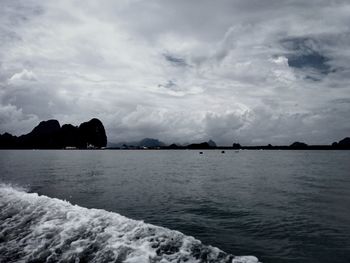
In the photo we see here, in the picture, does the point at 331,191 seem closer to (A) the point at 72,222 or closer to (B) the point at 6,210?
(A) the point at 72,222

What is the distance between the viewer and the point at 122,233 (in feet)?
52.5

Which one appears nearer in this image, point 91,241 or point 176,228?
point 91,241

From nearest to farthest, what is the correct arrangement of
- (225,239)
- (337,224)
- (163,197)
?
(225,239) < (337,224) < (163,197)

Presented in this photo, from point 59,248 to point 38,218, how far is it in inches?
270

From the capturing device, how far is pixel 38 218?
19.5 m

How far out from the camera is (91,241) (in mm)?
14789

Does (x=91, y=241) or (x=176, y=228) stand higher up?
(x=91, y=241)

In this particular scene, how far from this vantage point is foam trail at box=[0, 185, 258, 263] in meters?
12.8

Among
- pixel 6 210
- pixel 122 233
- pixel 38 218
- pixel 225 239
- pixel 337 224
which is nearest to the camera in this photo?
pixel 122 233

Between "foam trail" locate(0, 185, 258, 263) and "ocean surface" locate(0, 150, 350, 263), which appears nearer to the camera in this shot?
"foam trail" locate(0, 185, 258, 263)

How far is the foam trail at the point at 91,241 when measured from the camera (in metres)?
12.8

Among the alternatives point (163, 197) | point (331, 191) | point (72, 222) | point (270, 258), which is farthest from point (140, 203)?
point (331, 191)

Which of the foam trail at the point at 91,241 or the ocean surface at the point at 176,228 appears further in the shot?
the ocean surface at the point at 176,228

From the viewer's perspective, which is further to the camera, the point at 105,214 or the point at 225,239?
the point at 105,214
